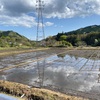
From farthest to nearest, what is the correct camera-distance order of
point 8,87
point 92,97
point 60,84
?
point 60,84
point 8,87
point 92,97

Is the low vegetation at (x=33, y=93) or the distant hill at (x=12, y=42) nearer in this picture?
the low vegetation at (x=33, y=93)

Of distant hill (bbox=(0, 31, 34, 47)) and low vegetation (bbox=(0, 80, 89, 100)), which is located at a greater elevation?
distant hill (bbox=(0, 31, 34, 47))

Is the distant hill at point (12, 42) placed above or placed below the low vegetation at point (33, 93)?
above

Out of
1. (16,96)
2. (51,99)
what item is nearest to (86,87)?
(51,99)

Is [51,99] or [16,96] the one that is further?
[16,96]

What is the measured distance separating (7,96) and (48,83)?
1.82 metres

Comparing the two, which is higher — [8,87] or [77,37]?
[77,37]

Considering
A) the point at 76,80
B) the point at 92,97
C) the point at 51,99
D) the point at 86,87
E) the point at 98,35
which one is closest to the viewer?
the point at 51,99

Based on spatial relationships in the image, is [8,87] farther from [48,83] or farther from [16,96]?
[48,83]

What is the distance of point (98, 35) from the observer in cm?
4109

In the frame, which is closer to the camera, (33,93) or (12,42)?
(33,93)

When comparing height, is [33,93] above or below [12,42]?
below

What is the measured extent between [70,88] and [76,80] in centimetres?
108

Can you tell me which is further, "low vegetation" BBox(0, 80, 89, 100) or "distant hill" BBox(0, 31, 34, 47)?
"distant hill" BBox(0, 31, 34, 47)
